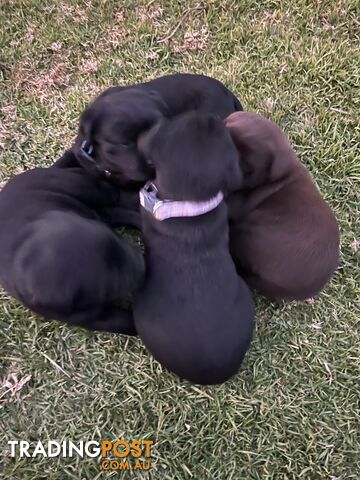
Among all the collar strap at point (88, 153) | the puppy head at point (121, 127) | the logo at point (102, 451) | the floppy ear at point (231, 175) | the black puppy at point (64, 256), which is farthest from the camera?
the logo at point (102, 451)

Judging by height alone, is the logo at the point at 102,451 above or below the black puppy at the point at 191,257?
below

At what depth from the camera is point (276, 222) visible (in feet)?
8.21

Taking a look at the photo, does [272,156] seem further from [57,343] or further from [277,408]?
[57,343]

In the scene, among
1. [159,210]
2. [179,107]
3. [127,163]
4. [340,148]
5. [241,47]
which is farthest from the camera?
[241,47]

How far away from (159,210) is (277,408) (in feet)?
4.22

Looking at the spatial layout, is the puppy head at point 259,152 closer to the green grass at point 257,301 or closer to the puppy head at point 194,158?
the puppy head at point 194,158

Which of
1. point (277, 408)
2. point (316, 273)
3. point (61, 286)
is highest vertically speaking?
point (61, 286)

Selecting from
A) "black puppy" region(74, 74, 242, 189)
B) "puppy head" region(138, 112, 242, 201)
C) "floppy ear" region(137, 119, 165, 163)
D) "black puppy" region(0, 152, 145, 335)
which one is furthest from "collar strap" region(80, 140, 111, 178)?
"puppy head" region(138, 112, 242, 201)

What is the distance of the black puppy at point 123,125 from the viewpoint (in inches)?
93.0

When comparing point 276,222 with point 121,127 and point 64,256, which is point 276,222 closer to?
point 121,127

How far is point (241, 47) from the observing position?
131 inches

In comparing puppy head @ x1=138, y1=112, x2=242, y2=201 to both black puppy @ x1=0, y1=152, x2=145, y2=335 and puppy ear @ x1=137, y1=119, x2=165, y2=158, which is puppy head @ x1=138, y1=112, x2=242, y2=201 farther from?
black puppy @ x1=0, y1=152, x2=145, y2=335

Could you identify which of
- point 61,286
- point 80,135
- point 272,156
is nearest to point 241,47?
point 272,156

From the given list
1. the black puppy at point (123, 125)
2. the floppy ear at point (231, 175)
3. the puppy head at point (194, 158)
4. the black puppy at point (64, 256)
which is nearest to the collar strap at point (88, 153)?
the black puppy at point (123, 125)
